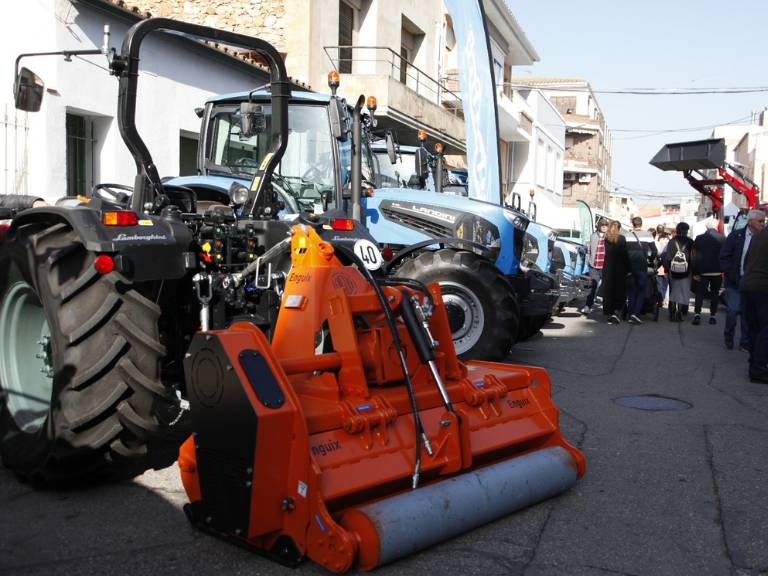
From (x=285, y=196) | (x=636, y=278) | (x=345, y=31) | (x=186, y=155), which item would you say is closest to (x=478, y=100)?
(x=636, y=278)

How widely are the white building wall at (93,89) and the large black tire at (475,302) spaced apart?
6.38 metres

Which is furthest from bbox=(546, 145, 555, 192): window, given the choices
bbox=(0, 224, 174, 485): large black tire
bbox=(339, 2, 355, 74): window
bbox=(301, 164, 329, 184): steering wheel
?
bbox=(0, 224, 174, 485): large black tire

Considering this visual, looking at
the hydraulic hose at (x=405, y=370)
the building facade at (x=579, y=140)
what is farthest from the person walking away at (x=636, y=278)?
the building facade at (x=579, y=140)

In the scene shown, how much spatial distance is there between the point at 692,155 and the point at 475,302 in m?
13.8

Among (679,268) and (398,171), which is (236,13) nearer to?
(398,171)

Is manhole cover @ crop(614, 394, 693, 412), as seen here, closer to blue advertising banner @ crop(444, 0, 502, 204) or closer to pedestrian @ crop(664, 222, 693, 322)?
blue advertising banner @ crop(444, 0, 502, 204)

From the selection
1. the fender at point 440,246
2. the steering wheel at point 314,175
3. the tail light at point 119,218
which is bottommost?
the fender at point 440,246

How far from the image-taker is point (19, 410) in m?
4.68

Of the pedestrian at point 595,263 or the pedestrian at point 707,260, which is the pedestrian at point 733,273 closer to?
the pedestrian at point 707,260

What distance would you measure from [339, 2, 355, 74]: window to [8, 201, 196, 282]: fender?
16721mm

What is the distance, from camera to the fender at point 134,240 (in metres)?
4.21

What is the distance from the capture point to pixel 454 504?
3.71 metres

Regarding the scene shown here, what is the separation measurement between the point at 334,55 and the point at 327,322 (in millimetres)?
16235

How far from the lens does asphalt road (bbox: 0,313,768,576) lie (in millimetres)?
3576
